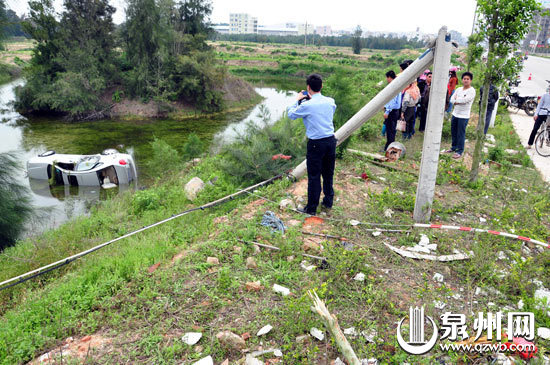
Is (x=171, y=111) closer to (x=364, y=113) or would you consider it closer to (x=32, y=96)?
(x=32, y=96)

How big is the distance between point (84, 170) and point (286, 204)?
8.50 meters

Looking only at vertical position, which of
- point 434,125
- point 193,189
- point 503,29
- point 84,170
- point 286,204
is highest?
point 503,29

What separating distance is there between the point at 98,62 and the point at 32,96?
4.88 meters

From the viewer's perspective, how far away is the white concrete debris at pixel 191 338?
2.91 metres

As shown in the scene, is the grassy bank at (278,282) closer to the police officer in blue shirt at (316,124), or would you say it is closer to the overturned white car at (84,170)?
the police officer in blue shirt at (316,124)

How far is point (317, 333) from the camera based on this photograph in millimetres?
2945

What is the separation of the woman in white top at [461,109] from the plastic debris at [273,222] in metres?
4.64

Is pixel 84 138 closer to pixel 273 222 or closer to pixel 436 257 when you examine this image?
pixel 273 222

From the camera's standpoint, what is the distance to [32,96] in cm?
2347

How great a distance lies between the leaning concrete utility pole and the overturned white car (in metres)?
9.37

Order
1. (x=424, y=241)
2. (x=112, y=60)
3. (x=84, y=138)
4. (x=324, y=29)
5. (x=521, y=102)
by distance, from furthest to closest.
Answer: (x=324, y=29), (x=112, y=60), (x=84, y=138), (x=521, y=102), (x=424, y=241)

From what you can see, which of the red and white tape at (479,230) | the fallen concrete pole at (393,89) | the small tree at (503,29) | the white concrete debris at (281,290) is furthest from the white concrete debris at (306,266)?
the small tree at (503,29)

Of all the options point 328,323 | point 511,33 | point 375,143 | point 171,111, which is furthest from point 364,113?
point 171,111

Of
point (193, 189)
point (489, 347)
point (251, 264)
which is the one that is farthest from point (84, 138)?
point (489, 347)
